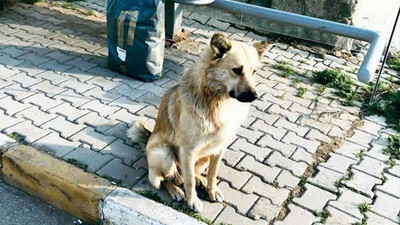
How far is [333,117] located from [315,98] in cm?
45

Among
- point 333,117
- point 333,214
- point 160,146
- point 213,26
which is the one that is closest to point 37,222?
point 160,146

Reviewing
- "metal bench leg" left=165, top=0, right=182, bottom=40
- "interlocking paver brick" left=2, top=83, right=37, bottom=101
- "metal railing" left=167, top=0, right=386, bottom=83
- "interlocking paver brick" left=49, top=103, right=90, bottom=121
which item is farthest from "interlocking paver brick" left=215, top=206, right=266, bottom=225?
"metal bench leg" left=165, top=0, right=182, bottom=40

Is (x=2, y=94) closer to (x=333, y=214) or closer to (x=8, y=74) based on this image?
(x=8, y=74)

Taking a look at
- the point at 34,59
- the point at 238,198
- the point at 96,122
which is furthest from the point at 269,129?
the point at 34,59

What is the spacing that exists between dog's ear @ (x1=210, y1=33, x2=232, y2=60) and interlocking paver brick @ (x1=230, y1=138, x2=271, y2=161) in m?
1.43

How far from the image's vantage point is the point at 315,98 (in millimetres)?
5293

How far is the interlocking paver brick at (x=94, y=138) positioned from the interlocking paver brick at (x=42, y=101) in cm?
63

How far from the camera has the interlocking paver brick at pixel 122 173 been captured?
11.9 ft

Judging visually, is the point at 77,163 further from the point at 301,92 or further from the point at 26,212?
the point at 301,92

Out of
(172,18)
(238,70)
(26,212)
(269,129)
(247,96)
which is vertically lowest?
(26,212)

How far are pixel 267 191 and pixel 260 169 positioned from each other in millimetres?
310

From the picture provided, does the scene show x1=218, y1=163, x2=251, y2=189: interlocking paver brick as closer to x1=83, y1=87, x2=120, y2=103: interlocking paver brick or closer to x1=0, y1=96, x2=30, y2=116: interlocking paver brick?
x1=83, y1=87, x2=120, y2=103: interlocking paver brick

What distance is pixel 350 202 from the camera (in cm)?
365

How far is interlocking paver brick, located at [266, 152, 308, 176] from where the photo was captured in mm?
3989
